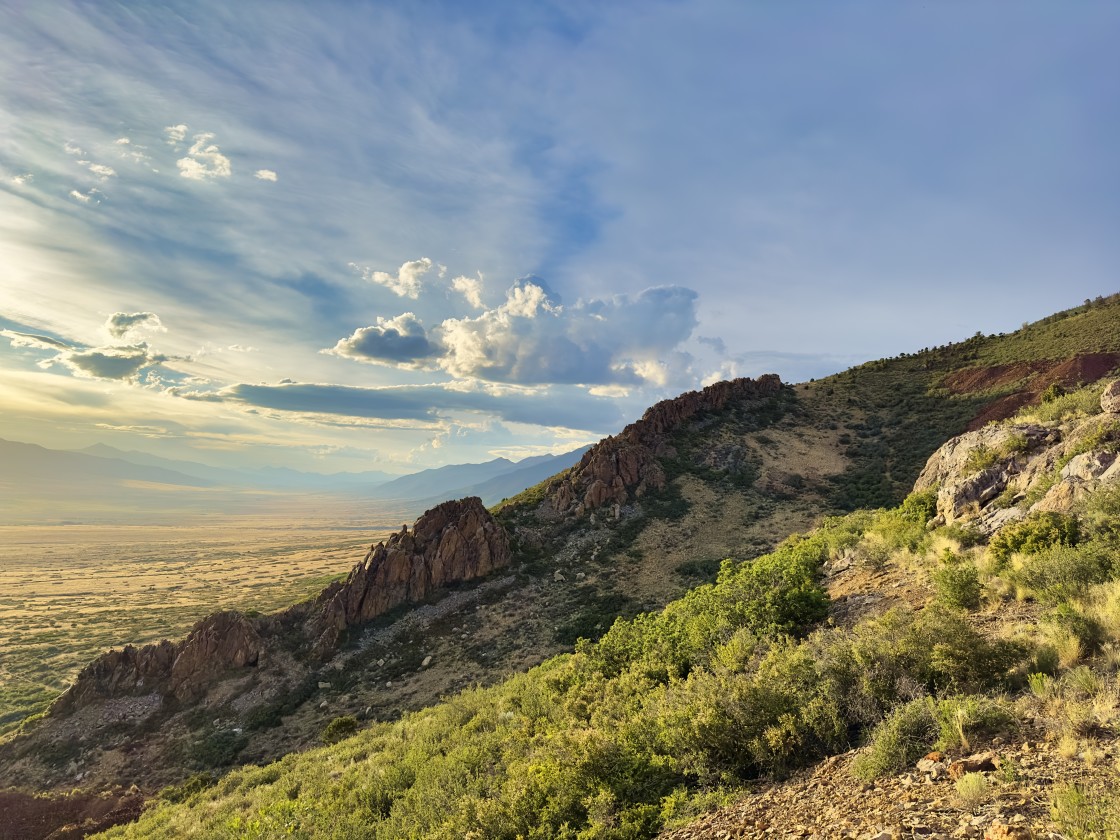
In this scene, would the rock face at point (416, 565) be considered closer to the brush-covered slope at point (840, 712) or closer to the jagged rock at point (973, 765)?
the brush-covered slope at point (840, 712)

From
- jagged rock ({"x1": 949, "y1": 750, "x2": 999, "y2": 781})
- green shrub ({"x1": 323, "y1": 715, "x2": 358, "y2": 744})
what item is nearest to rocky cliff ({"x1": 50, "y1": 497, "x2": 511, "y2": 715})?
green shrub ({"x1": 323, "y1": 715, "x2": 358, "y2": 744})

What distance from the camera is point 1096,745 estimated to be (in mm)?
5398

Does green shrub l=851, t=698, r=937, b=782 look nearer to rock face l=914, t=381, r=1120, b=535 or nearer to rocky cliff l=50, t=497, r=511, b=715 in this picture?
rock face l=914, t=381, r=1120, b=535

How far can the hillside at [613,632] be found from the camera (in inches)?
331

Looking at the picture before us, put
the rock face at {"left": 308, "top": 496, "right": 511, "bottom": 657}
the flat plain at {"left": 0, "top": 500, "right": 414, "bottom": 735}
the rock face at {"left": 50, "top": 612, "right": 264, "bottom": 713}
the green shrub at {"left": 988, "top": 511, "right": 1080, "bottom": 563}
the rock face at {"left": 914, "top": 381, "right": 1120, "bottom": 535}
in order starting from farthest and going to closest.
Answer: the flat plain at {"left": 0, "top": 500, "right": 414, "bottom": 735} → the rock face at {"left": 308, "top": 496, "right": 511, "bottom": 657} → the rock face at {"left": 50, "top": 612, "right": 264, "bottom": 713} → the rock face at {"left": 914, "top": 381, "right": 1120, "bottom": 535} → the green shrub at {"left": 988, "top": 511, "right": 1080, "bottom": 563}

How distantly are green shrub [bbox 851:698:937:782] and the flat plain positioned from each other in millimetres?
46409

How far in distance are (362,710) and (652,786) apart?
21545mm

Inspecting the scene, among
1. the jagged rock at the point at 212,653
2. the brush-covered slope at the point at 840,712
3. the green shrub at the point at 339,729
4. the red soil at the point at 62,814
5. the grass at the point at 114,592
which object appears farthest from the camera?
the grass at the point at 114,592

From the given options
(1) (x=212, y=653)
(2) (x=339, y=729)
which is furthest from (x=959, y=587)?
(1) (x=212, y=653)

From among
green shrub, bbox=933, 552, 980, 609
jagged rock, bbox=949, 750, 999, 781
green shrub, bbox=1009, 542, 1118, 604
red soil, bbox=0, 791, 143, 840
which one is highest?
green shrub, bbox=1009, 542, 1118, 604

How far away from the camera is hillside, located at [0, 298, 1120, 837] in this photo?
27.6 feet

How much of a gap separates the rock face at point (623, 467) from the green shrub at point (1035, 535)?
32863 mm

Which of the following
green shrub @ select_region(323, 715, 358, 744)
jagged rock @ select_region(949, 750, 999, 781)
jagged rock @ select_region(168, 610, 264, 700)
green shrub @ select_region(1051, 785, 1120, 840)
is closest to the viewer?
green shrub @ select_region(1051, 785, 1120, 840)

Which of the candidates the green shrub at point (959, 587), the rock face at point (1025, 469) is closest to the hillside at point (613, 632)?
the green shrub at point (959, 587)
